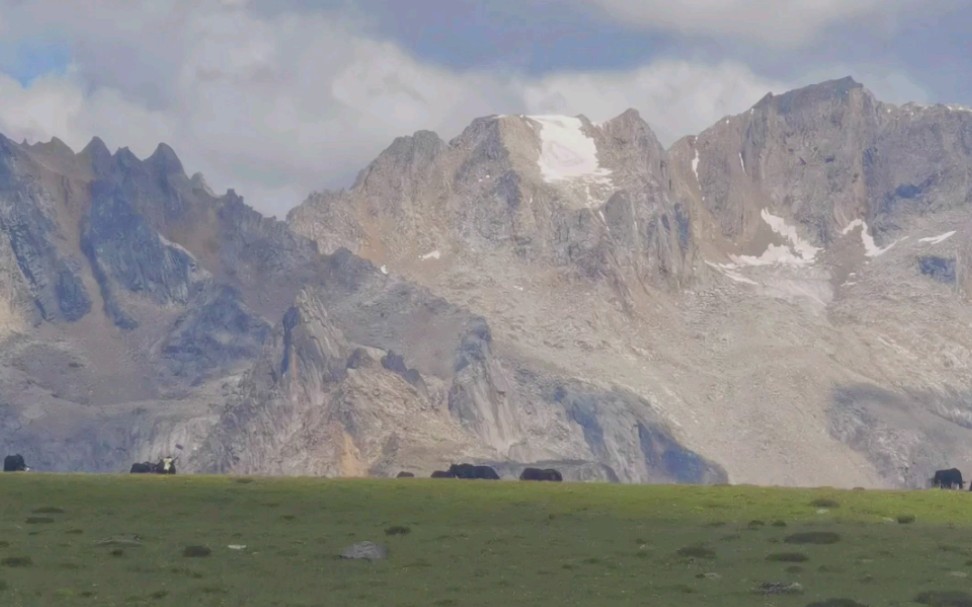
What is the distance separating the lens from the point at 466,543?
266 ft

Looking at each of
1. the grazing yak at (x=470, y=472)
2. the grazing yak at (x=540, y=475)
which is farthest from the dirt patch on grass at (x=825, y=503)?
the grazing yak at (x=540, y=475)

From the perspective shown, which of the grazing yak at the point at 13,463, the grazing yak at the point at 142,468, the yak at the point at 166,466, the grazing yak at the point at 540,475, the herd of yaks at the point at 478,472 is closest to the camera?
the grazing yak at the point at 142,468

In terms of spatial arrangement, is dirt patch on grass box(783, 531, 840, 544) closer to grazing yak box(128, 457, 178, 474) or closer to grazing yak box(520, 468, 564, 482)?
grazing yak box(520, 468, 564, 482)

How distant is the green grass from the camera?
67.8 metres

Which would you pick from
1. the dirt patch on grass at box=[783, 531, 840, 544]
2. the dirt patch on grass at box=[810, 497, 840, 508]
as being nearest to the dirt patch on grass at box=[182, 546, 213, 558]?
the dirt patch on grass at box=[783, 531, 840, 544]

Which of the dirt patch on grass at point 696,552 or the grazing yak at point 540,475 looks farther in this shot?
the grazing yak at point 540,475

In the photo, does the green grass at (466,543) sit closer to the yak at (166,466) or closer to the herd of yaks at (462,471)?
the yak at (166,466)

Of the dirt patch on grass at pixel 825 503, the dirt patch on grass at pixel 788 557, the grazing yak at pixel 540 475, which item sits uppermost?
the grazing yak at pixel 540 475

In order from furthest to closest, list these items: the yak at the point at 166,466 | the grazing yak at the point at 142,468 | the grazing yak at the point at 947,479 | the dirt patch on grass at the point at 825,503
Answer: the grazing yak at the point at 947,479 → the yak at the point at 166,466 → the grazing yak at the point at 142,468 → the dirt patch on grass at the point at 825,503

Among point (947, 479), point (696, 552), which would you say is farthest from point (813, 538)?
point (947, 479)

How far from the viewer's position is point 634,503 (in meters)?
97.9

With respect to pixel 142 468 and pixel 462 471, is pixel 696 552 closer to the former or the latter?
pixel 462 471

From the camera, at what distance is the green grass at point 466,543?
222 feet

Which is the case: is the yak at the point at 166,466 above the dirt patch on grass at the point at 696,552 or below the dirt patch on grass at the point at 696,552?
above
